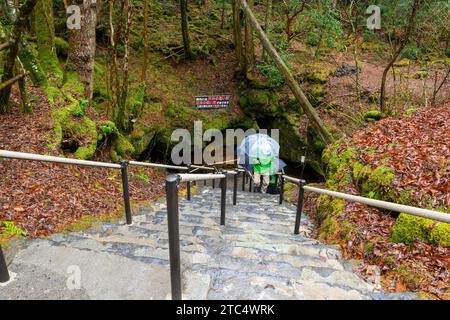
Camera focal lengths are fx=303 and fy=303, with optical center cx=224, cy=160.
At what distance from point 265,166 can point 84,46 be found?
6581mm

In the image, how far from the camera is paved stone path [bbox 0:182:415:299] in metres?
2.42

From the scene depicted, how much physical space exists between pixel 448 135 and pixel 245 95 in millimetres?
11507

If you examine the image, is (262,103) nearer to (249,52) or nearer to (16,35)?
(249,52)

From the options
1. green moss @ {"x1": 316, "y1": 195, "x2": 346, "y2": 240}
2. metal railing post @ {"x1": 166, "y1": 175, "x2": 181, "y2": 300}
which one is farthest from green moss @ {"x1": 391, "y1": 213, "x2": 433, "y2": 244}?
metal railing post @ {"x1": 166, "y1": 175, "x2": 181, "y2": 300}

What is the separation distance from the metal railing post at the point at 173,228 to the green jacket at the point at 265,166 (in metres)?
7.98

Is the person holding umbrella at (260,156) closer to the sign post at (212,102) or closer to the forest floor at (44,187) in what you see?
the forest floor at (44,187)

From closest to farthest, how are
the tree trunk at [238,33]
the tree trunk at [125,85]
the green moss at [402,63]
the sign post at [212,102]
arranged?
the tree trunk at [125,85], the sign post at [212,102], the tree trunk at [238,33], the green moss at [402,63]

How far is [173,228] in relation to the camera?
217 centimetres

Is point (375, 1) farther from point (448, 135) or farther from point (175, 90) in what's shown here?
point (448, 135)

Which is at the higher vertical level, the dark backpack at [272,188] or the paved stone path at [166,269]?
the paved stone path at [166,269]

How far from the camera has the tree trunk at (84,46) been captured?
8398 mm

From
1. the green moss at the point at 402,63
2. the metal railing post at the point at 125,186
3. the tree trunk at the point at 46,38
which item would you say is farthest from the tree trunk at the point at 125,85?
the green moss at the point at 402,63

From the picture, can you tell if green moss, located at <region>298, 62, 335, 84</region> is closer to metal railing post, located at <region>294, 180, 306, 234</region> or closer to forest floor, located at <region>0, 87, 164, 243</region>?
forest floor, located at <region>0, 87, 164, 243</region>

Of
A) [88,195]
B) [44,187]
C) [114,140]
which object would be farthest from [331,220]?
[114,140]
